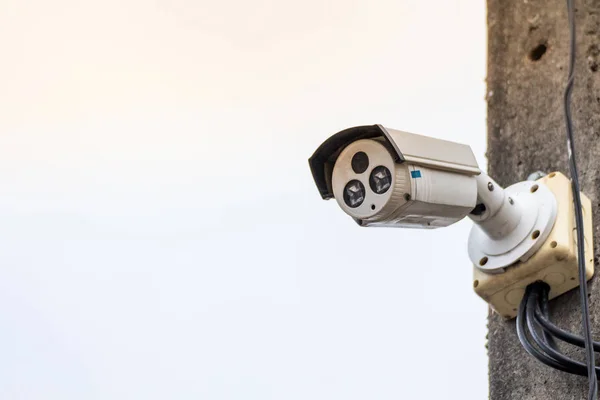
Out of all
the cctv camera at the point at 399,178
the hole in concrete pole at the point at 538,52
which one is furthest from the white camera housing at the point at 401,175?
the hole in concrete pole at the point at 538,52

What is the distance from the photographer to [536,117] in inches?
44.3

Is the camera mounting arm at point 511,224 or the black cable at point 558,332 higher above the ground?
the camera mounting arm at point 511,224

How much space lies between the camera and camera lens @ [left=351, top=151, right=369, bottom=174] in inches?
34.5

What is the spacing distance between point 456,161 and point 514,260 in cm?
15

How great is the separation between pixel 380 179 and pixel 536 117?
0.32m

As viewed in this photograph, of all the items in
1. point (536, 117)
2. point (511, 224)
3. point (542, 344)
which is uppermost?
point (536, 117)

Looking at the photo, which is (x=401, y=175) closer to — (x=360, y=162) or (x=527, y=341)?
(x=360, y=162)

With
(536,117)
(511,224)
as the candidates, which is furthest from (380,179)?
(536,117)

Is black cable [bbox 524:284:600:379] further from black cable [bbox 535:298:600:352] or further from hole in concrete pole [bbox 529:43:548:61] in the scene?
hole in concrete pole [bbox 529:43:548:61]

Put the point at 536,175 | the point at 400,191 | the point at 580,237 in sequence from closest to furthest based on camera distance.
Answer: the point at 400,191 → the point at 580,237 → the point at 536,175

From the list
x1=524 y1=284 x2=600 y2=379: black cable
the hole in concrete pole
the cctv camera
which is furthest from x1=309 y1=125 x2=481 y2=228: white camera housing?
the hole in concrete pole

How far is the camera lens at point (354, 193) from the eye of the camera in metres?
0.87

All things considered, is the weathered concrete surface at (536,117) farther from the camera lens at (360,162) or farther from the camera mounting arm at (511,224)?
the camera lens at (360,162)

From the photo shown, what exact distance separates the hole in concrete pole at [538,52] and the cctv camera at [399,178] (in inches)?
9.4
